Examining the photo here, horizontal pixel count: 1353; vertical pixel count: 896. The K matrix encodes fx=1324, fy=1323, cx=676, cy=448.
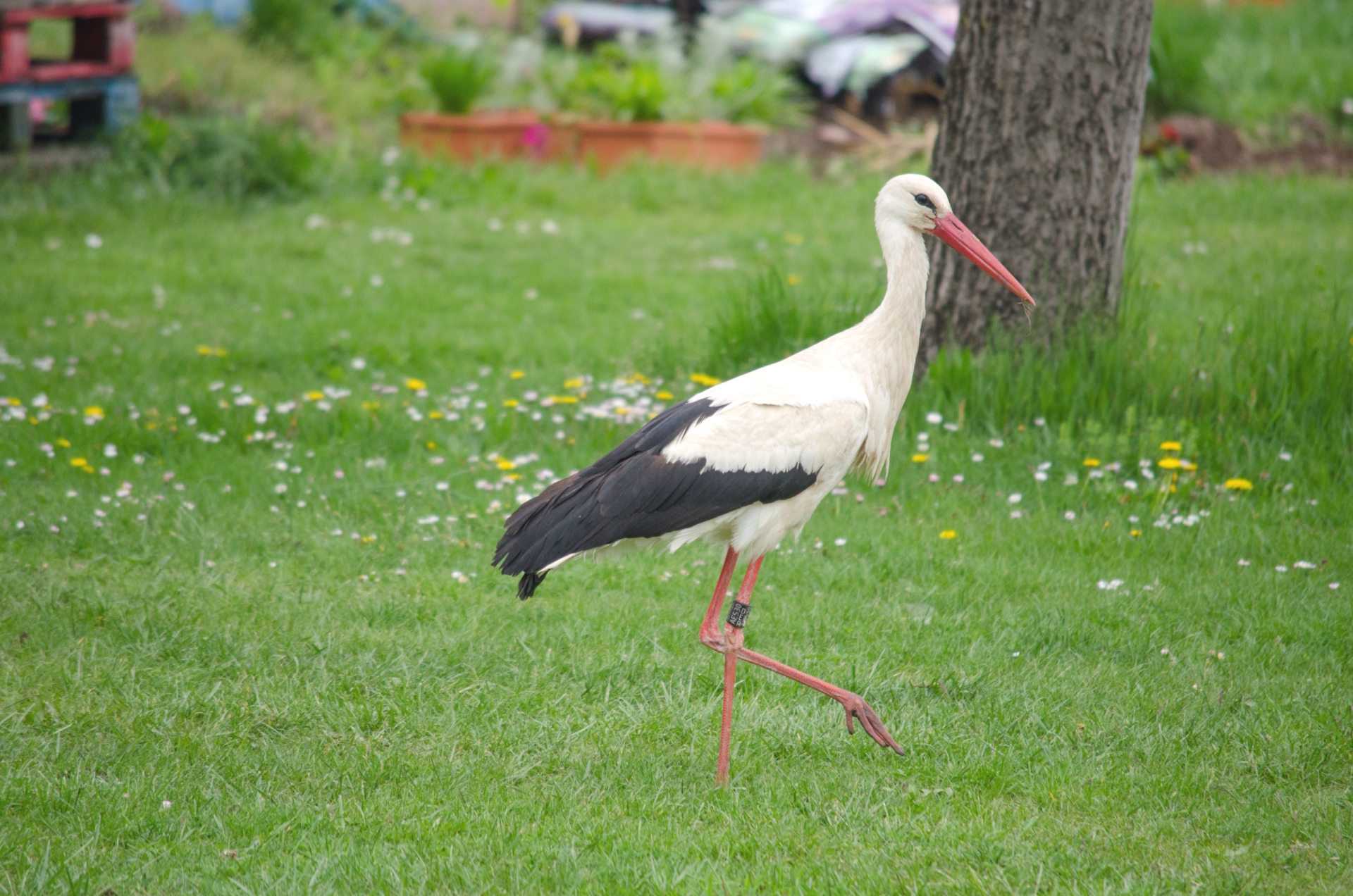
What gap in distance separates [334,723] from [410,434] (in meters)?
2.42

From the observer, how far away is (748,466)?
12.2ft

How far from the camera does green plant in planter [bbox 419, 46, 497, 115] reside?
1152 cm

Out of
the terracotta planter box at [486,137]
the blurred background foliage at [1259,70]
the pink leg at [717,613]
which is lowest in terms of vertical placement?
the pink leg at [717,613]

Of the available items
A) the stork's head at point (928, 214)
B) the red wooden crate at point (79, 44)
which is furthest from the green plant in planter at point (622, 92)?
the stork's head at point (928, 214)

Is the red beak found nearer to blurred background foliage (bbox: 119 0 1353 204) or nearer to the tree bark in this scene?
the tree bark

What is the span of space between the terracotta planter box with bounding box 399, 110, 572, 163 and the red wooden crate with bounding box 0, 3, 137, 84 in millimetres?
2404

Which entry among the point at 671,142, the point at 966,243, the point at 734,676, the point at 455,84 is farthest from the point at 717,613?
the point at 455,84

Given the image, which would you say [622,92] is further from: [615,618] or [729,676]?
[729,676]

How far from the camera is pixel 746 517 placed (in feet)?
12.6

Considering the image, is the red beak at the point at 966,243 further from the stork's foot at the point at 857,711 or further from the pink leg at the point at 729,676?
the stork's foot at the point at 857,711

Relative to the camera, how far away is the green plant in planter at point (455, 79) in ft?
37.8

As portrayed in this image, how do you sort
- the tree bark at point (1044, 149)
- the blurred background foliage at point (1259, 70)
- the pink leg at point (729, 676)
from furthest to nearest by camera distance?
the blurred background foliage at point (1259, 70) → the tree bark at point (1044, 149) → the pink leg at point (729, 676)

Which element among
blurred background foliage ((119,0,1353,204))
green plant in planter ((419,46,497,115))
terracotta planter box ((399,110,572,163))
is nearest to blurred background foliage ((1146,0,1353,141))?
blurred background foliage ((119,0,1353,204))

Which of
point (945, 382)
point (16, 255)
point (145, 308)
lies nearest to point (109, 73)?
point (16, 255)
